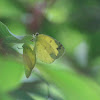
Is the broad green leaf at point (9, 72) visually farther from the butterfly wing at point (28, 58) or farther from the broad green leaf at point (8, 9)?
the broad green leaf at point (8, 9)

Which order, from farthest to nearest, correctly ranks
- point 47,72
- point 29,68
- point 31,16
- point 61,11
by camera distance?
1. point 61,11
2. point 31,16
3. point 47,72
4. point 29,68

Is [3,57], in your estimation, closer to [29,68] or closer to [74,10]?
[29,68]

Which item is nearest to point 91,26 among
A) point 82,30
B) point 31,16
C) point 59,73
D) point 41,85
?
point 82,30

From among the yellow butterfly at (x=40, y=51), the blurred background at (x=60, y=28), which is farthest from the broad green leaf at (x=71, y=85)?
the blurred background at (x=60, y=28)

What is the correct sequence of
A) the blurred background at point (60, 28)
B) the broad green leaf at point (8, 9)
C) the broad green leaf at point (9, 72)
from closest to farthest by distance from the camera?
the broad green leaf at point (9, 72), the blurred background at point (60, 28), the broad green leaf at point (8, 9)

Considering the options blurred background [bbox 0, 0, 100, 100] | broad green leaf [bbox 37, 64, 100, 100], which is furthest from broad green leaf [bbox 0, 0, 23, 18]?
broad green leaf [bbox 37, 64, 100, 100]

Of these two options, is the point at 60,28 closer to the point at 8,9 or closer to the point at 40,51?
the point at 8,9

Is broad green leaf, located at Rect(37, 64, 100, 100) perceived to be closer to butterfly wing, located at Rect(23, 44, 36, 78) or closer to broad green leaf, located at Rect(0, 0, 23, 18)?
butterfly wing, located at Rect(23, 44, 36, 78)
